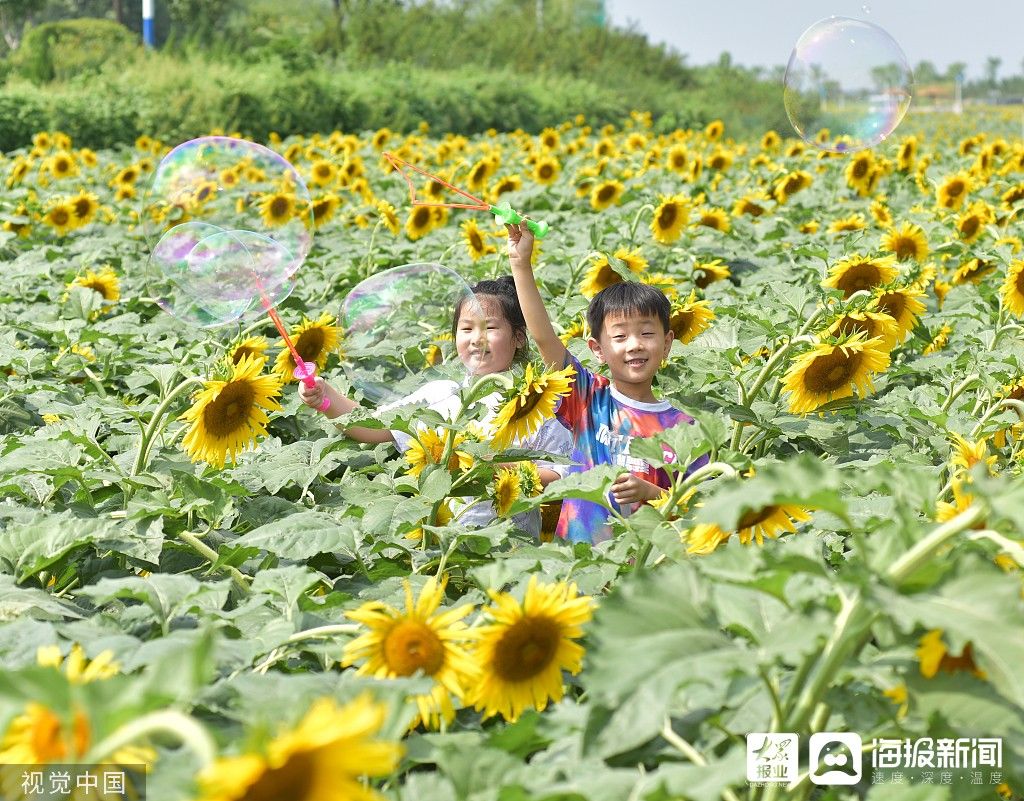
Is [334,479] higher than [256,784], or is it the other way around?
[256,784]

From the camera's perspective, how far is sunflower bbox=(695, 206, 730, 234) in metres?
6.19

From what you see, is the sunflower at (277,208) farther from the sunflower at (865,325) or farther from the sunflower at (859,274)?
the sunflower at (865,325)

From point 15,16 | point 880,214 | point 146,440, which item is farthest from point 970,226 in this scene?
point 15,16

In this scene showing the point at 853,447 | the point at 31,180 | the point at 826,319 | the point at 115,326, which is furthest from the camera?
the point at 31,180

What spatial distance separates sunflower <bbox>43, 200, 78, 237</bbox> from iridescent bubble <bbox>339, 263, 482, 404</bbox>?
4281 millimetres

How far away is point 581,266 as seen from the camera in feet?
16.9

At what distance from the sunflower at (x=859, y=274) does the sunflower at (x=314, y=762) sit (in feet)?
9.57

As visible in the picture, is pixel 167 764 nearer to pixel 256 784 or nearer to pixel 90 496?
pixel 256 784

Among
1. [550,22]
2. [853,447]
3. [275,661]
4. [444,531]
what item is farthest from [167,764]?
[550,22]

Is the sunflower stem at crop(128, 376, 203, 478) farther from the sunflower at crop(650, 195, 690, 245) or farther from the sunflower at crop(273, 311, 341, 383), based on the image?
the sunflower at crop(650, 195, 690, 245)

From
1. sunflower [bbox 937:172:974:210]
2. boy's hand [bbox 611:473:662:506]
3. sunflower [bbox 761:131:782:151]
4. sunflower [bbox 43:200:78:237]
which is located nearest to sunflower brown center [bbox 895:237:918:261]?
sunflower [bbox 937:172:974:210]

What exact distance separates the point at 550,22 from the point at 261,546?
33.5 m

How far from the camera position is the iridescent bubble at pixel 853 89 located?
4.64 metres

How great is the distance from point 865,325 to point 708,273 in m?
2.43
